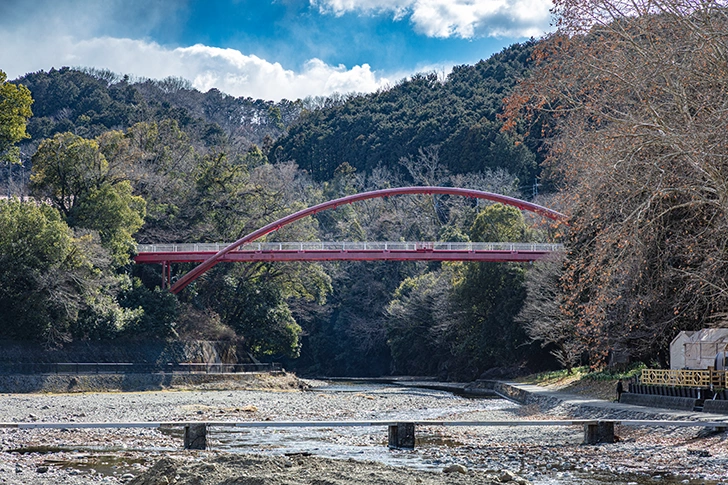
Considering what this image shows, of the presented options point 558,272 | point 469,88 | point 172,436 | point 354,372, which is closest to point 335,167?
point 469,88

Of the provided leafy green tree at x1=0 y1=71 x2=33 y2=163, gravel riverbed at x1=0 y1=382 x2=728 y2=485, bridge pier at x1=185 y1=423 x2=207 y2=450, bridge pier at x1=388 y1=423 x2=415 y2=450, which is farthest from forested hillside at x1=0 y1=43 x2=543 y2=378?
bridge pier at x1=388 y1=423 x2=415 y2=450

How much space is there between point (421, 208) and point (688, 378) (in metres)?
59.0

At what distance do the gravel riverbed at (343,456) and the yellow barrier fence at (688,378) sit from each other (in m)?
2.45

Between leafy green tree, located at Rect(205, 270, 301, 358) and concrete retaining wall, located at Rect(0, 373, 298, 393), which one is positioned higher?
leafy green tree, located at Rect(205, 270, 301, 358)

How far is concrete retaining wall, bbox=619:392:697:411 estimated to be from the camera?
19.0 metres

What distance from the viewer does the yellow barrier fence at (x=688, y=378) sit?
19.3 metres

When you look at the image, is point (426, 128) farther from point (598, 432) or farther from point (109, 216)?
point (598, 432)

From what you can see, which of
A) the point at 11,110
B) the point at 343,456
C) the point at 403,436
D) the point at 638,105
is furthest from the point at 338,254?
the point at 638,105

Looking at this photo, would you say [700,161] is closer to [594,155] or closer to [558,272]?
[594,155]

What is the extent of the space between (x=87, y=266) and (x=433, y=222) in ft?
152

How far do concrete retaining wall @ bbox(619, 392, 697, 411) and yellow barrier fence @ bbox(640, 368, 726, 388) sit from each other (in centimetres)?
48

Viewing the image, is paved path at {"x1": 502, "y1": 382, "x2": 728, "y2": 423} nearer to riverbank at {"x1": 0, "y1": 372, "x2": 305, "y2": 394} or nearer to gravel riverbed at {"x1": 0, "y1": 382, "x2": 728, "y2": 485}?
gravel riverbed at {"x1": 0, "y1": 382, "x2": 728, "y2": 485}

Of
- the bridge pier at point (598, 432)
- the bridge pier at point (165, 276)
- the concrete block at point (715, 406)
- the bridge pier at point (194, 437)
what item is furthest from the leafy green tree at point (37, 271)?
the concrete block at point (715, 406)

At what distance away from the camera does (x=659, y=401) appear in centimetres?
2064
